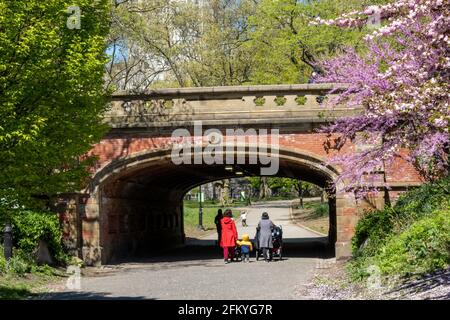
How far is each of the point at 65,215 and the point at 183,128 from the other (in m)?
4.30

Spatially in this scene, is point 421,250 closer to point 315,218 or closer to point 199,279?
point 199,279

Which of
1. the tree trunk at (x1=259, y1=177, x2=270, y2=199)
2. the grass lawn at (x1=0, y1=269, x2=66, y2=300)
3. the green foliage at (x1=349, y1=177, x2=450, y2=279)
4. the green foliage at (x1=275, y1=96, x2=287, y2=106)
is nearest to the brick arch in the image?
the green foliage at (x1=275, y1=96, x2=287, y2=106)

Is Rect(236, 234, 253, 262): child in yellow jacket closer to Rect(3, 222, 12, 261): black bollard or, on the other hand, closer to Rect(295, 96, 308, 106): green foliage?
Rect(295, 96, 308, 106): green foliage

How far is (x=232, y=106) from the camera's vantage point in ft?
63.3

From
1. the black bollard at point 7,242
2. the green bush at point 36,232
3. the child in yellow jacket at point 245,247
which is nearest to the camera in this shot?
the black bollard at point 7,242

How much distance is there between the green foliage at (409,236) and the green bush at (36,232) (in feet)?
25.5

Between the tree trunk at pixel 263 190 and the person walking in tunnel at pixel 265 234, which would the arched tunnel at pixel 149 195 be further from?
the tree trunk at pixel 263 190

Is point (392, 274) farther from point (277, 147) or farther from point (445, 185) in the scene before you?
point (277, 147)

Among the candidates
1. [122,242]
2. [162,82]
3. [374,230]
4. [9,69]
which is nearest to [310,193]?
[162,82]

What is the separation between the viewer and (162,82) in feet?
162

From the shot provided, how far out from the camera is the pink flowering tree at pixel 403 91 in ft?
28.4

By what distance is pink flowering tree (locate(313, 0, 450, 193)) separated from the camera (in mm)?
8656

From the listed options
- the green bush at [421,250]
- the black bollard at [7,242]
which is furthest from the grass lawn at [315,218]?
the green bush at [421,250]

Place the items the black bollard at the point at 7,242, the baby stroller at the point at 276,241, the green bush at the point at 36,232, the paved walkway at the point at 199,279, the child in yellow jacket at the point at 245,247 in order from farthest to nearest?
the baby stroller at the point at 276,241 → the child in yellow jacket at the point at 245,247 → the green bush at the point at 36,232 → the black bollard at the point at 7,242 → the paved walkway at the point at 199,279
